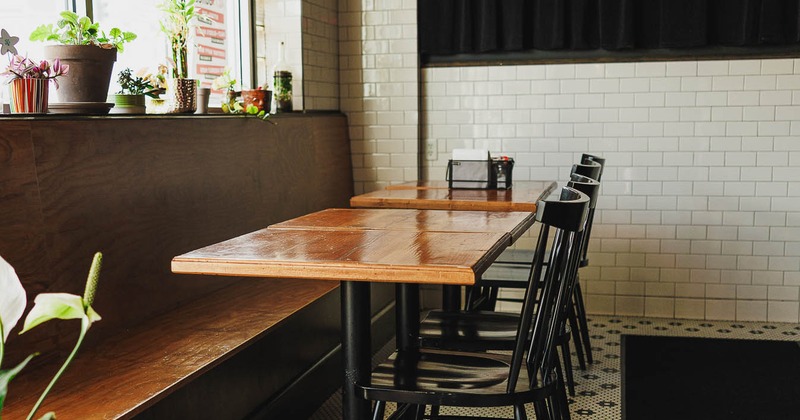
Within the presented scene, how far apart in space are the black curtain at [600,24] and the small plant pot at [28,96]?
2895mm

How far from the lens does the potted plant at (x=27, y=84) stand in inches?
103

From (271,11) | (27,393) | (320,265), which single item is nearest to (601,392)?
(320,265)

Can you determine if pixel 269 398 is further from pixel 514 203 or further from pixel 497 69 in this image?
pixel 497 69

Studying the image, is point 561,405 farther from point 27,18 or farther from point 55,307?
point 27,18

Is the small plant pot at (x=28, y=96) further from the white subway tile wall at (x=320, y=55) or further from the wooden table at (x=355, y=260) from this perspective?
the white subway tile wall at (x=320, y=55)

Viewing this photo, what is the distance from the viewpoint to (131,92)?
3.30 metres

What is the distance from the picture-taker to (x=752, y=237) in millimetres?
4816

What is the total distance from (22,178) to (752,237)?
13.3ft

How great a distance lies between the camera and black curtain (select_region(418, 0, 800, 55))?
4.62 meters

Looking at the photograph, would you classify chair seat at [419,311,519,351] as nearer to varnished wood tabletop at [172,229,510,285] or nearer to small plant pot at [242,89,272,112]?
varnished wood tabletop at [172,229,510,285]

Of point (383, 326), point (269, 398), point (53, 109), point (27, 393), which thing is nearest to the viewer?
point (27, 393)

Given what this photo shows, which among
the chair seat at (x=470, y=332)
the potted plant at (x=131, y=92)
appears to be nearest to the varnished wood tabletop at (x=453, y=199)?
the chair seat at (x=470, y=332)

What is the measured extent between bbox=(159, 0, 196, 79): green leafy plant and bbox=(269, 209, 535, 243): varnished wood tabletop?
1.09 meters

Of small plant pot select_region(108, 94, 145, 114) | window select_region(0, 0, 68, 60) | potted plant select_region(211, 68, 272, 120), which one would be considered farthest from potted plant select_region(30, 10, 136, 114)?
potted plant select_region(211, 68, 272, 120)
